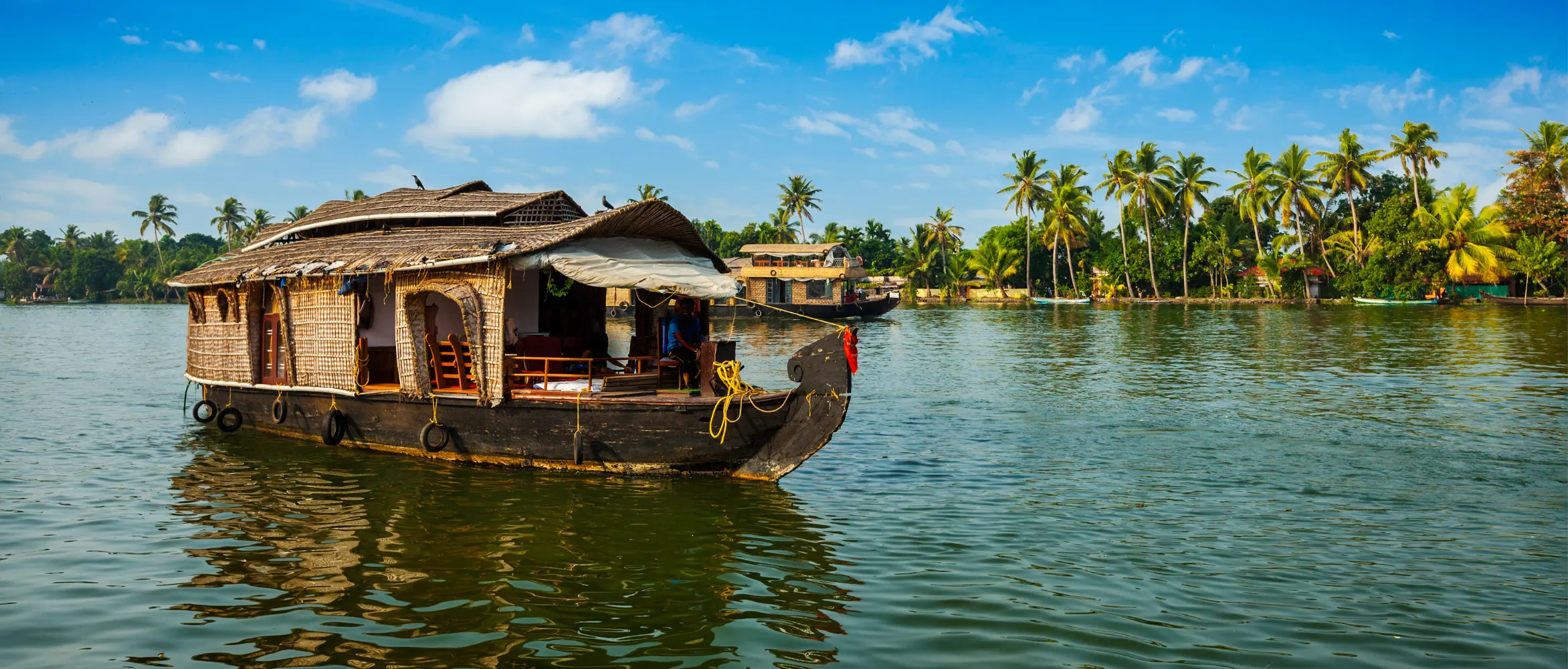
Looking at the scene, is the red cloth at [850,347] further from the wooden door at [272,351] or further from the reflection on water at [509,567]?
the wooden door at [272,351]

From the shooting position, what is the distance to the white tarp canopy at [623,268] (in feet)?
31.2

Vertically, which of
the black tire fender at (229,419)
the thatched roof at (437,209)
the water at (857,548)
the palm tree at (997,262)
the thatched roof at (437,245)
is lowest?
the water at (857,548)

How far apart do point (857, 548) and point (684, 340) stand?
3.60 m

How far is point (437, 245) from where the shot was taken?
1032 centimetres

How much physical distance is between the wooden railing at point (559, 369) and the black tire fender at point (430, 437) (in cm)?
93

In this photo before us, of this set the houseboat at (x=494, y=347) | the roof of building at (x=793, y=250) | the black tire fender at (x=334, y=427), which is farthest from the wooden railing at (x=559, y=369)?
the roof of building at (x=793, y=250)

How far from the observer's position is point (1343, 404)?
51.5 feet

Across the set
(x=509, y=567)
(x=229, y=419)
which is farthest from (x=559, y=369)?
(x=229, y=419)

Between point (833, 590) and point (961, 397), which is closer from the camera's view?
point (833, 590)

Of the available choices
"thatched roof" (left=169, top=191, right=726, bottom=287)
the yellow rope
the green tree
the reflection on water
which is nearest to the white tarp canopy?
"thatched roof" (left=169, top=191, right=726, bottom=287)

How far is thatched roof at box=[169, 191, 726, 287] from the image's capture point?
965 centimetres

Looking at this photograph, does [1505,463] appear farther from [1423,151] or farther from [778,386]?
[1423,151]

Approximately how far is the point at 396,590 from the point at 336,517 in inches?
96.6

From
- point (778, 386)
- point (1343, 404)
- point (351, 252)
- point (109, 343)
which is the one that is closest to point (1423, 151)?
point (1343, 404)
